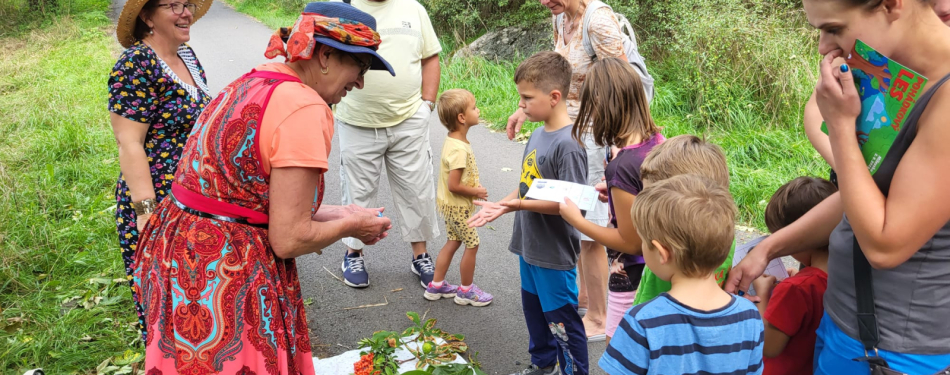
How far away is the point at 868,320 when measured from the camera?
63.5 inches

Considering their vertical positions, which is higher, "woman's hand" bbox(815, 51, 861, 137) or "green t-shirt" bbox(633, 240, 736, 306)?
"woman's hand" bbox(815, 51, 861, 137)

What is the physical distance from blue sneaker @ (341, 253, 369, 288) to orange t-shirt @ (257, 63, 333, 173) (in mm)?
2587

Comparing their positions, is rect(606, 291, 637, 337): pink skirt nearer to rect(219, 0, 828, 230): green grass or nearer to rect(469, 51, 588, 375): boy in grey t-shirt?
rect(469, 51, 588, 375): boy in grey t-shirt

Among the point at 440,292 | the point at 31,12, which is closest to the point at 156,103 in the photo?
the point at 440,292

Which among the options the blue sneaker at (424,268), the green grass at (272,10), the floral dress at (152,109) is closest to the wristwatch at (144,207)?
the floral dress at (152,109)

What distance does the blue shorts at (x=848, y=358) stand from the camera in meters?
1.58

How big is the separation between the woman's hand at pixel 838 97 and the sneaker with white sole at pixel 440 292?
3024mm

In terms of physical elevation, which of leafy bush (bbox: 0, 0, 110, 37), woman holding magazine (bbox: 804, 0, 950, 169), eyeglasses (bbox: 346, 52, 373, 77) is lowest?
leafy bush (bbox: 0, 0, 110, 37)

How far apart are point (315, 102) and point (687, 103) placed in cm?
616

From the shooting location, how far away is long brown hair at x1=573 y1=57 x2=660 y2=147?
2.71m

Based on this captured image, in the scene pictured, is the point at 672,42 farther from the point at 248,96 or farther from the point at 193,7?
the point at 248,96

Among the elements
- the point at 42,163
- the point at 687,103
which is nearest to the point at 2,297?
the point at 42,163

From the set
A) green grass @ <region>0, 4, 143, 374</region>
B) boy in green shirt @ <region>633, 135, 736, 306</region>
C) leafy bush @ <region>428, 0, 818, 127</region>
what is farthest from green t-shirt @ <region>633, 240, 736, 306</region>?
leafy bush @ <region>428, 0, 818, 127</region>

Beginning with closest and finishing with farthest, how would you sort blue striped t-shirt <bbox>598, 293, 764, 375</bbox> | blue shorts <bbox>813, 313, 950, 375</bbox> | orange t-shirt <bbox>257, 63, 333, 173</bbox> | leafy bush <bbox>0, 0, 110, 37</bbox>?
blue shorts <bbox>813, 313, 950, 375</bbox>, blue striped t-shirt <bbox>598, 293, 764, 375</bbox>, orange t-shirt <bbox>257, 63, 333, 173</bbox>, leafy bush <bbox>0, 0, 110, 37</bbox>
